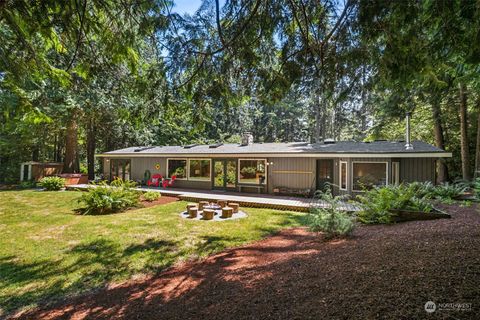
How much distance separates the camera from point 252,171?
44.2 feet

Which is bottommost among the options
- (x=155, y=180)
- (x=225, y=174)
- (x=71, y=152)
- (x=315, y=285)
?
(x=315, y=285)

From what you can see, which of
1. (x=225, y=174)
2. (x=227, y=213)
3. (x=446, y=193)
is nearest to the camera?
(x=227, y=213)

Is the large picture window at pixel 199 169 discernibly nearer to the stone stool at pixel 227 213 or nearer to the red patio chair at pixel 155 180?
the red patio chair at pixel 155 180

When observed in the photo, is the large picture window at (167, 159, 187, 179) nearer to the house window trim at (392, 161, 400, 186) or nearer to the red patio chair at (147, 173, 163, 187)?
the red patio chair at (147, 173, 163, 187)

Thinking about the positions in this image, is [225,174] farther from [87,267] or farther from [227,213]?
[87,267]

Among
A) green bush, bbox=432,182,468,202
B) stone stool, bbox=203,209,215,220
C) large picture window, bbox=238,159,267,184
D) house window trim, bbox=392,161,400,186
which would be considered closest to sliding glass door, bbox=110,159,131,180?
large picture window, bbox=238,159,267,184

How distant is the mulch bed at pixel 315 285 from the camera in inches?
84.6

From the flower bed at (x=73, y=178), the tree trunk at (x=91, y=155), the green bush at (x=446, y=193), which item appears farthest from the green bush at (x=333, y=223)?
the tree trunk at (x=91, y=155)

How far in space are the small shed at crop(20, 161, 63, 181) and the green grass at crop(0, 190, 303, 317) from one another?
10332 mm

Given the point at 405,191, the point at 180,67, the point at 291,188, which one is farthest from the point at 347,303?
the point at 291,188

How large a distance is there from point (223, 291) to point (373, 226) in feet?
14.0

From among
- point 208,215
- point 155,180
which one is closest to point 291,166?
point 208,215

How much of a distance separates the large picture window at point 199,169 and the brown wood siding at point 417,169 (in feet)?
30.6

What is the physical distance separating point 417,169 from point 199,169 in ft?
34.5
